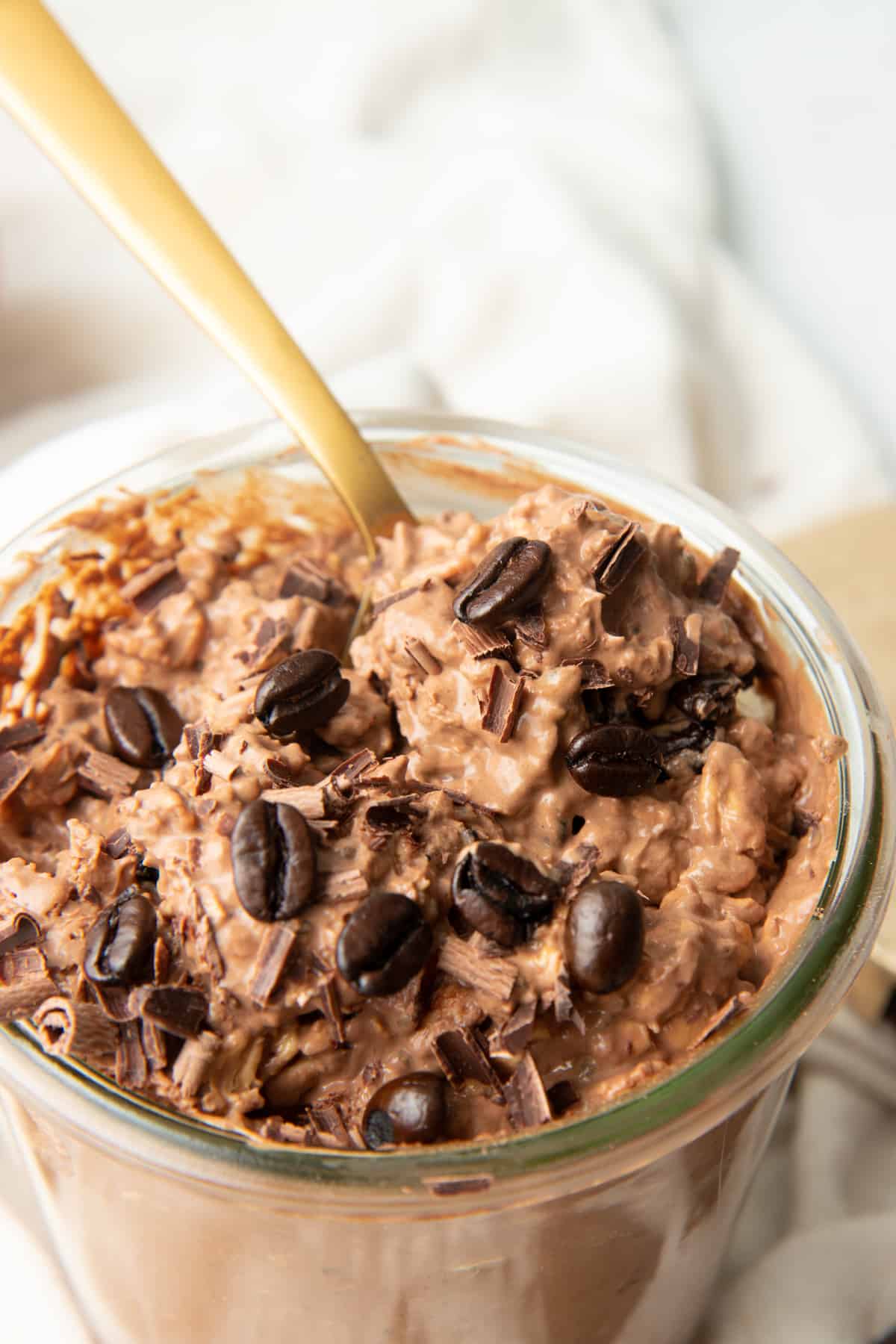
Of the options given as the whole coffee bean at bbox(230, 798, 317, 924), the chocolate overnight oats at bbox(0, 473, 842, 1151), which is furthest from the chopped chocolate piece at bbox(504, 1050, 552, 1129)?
the whole coffee bean at bbox(230, 798, 317, 924)

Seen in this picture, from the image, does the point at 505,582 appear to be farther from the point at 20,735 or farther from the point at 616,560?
the point at 20,735

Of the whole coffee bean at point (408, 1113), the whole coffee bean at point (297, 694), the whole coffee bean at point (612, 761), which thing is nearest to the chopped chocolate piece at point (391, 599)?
the whole coffee bean at point (297, 694)

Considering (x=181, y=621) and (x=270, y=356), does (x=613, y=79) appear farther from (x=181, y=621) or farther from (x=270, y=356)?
(x=181, y=621)

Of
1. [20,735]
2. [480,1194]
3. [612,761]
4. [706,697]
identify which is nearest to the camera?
[480,1194]

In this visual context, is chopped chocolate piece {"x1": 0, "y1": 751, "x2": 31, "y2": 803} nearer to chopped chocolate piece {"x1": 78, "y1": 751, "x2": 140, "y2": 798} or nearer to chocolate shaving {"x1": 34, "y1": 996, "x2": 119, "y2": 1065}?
chopped chocolate piece {"x1": 78, "y1": 751, "x2": 140, "y2": 798}

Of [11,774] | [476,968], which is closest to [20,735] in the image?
[11,774]

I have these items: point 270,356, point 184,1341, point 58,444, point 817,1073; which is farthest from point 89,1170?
point 58,444
